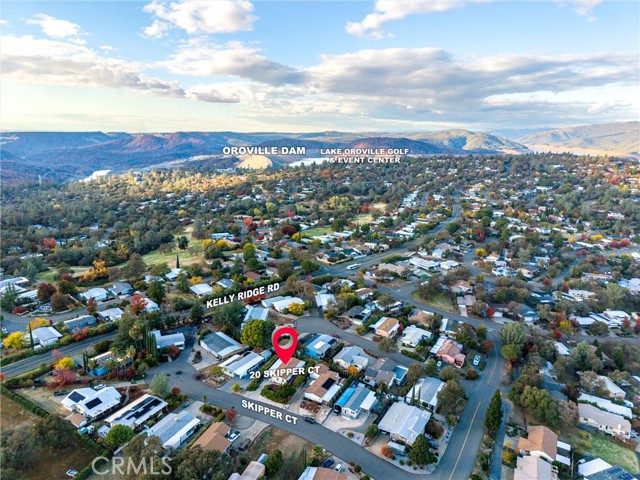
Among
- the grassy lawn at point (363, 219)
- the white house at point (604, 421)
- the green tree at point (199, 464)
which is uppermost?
the green tree at point (199, 464)

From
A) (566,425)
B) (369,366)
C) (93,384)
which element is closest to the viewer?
(566,425)

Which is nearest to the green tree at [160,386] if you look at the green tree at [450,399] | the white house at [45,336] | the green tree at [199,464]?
the green tree at [199,464]

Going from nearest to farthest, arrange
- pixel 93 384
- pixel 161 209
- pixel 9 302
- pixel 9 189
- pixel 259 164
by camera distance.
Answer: pixel 93 384 < pixel 9 302 < pixel 161 209 < pixel 9 189 < pixel 259 164

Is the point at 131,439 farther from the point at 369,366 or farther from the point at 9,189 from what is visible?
the point at 9,189

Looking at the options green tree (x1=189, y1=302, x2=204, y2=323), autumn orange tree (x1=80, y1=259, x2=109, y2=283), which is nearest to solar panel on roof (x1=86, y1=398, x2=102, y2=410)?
green tree (x1=189, y1=302, x2=204, y2=323)

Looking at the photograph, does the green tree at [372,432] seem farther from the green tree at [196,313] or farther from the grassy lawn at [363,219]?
the grassy lawn at [363,219]

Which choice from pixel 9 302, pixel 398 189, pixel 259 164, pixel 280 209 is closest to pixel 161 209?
pixel 280 209

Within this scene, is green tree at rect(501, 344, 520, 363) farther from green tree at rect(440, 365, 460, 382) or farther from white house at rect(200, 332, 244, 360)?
white house at rect(200, 332, 244, 360)
